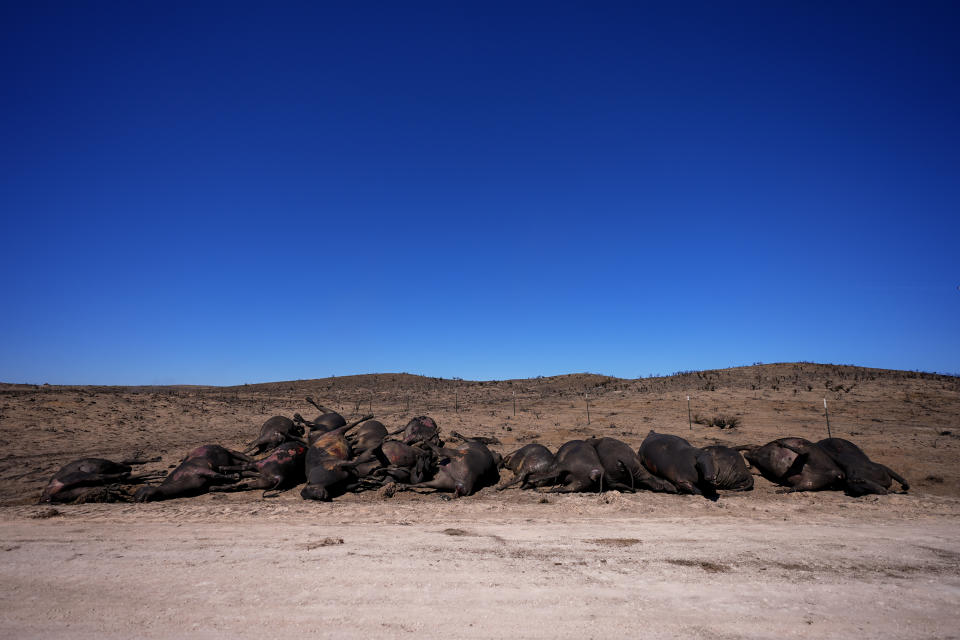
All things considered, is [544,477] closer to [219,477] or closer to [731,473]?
[731,473]

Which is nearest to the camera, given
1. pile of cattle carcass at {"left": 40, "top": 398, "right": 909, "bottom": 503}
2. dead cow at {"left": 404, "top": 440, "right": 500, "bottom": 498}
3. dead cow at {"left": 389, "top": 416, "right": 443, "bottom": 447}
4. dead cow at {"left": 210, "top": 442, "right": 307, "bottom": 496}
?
pile of cattle carcass at {"left": 40, "top": 398, "right": 909, "bottom": 503}

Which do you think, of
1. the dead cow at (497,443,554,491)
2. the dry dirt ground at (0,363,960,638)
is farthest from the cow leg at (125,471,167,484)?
the dead cow at (497,443,554,491)

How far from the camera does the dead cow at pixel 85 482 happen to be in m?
9.06

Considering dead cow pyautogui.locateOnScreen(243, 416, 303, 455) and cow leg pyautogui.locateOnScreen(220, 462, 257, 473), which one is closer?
cow leg pyautogui.locateOnScreen(220, 462, 257, 473)

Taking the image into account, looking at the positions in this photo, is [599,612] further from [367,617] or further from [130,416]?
[130,416]

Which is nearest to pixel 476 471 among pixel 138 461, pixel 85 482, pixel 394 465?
pixel 394 465

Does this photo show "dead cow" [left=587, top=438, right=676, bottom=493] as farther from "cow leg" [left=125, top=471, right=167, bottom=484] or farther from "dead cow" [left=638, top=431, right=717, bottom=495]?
"cow leg" [left=125, top=471, right=167, bottom=484]

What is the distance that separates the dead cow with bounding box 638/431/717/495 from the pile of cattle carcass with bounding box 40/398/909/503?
0.8 inches

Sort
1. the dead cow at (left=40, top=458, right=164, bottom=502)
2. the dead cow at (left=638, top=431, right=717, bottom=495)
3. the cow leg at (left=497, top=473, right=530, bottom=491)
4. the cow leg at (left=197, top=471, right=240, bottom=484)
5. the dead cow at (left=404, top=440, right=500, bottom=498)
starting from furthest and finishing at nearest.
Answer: the cow leg at (left=497, top=473, right=530, bottom=491) → the dead cow at (left=404, top=440, right=500, bottom=498) → the cow leg at (left=197, top=471, right=240, bottom=484) → the dead cow at (left=638, top=431, right=717, bottom=495) → the dead cow at (left=40, top=458, right=164, bottom=502)

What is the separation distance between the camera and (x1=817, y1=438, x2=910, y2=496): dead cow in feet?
30.0

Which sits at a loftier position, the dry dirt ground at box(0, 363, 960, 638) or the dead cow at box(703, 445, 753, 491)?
the dead cow at box(703, 445, 753, 491)

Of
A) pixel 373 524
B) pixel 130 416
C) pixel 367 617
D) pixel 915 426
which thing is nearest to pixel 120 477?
pixel 373 524

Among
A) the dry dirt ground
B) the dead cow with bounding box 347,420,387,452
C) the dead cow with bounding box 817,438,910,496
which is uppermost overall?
the dead cow with bounding box 347,420,387,452

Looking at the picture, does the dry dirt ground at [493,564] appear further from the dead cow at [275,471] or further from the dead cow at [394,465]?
the dead cow at [394,465]
